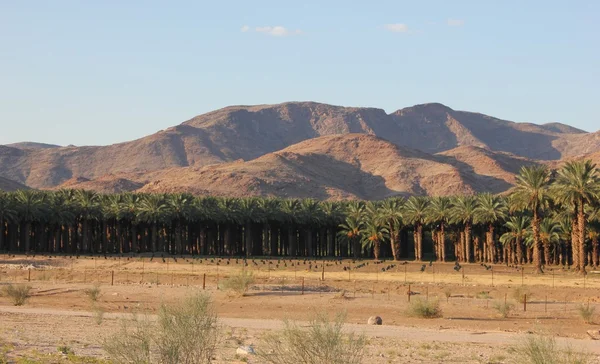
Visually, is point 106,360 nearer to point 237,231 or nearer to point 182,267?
point 182,267

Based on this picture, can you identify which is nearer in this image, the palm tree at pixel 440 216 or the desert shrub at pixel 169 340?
the desert shrub at pixel 169 340

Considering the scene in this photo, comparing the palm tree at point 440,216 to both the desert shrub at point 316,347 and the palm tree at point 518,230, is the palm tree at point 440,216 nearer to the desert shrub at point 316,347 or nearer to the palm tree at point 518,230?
the palm tree at point 518,230

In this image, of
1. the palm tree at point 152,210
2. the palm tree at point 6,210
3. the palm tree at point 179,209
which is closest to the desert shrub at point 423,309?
the palm tree at point 152,210

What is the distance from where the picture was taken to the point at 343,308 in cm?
3997

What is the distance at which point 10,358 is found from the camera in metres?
22.6

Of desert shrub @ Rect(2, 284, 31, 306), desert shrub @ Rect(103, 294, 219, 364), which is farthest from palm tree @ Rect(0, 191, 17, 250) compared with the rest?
desert shrub @ Rect(103, 294, 219, 364)

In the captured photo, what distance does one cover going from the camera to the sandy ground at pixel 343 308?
2737cm

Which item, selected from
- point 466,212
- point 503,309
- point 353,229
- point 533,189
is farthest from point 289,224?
point 503,309

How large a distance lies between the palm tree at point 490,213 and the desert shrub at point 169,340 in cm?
7298

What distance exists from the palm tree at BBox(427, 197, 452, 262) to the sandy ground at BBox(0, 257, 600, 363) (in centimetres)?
2013

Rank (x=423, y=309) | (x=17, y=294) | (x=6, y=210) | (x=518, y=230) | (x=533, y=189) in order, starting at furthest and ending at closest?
(x=6, y=210), (x=518, y=230), (x=533, y=189), (x=17, y=294), (x=423, y=309)

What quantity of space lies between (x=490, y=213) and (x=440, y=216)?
698 cm

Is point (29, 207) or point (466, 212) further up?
point (29, 207)

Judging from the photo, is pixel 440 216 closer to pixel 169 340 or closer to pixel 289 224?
pixel 289 224
